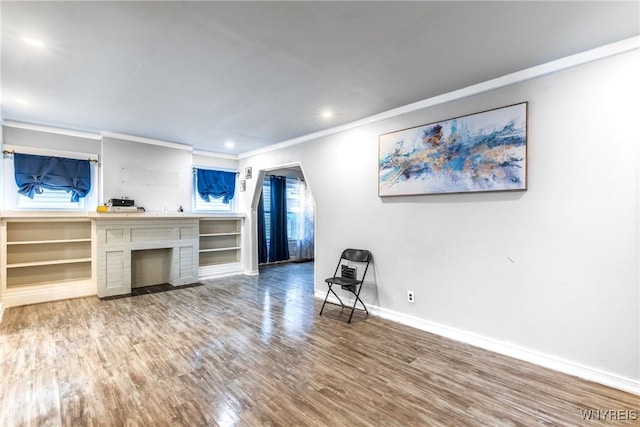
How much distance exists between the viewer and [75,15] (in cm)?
183

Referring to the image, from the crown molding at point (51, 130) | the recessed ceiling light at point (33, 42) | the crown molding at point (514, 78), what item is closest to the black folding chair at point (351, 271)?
the crown molding at point (514, 78)

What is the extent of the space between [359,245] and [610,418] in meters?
2.57

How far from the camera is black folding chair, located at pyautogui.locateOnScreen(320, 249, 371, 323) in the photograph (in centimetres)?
362

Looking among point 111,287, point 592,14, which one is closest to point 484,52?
point 592,14

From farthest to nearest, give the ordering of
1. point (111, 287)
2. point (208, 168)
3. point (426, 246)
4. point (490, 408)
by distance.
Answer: point (208, 168) → point (111, 287) → point (426, 246) → point (490, 408)

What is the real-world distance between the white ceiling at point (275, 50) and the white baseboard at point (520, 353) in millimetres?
2379

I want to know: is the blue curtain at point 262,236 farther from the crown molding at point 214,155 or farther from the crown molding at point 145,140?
the crown molding at point 145,140

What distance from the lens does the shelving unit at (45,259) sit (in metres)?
3.97

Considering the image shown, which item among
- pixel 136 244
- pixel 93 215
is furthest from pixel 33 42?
pixel 136 244

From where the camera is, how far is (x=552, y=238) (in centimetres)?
243

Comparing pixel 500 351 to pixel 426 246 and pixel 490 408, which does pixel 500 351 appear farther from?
pixel 426 246

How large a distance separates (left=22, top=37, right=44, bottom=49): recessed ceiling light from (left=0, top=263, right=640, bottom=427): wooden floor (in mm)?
2449

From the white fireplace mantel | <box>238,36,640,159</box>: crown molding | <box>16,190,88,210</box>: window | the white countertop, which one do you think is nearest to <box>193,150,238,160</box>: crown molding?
the white countertop

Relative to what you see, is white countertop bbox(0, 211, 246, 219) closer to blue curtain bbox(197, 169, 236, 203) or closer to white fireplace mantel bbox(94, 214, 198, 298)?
white fireplace mantel bbox(94, 214, 198, 298)
